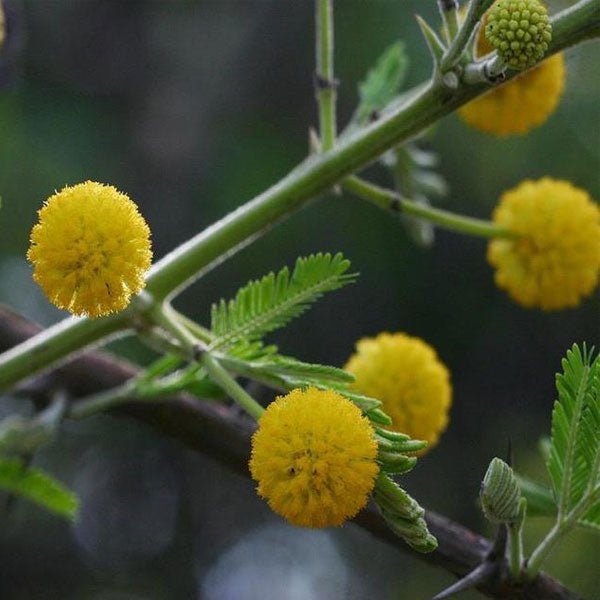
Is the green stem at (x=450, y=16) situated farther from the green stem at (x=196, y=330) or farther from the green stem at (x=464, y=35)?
the green stem at (x=196, y=330)

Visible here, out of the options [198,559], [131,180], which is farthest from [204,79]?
[198,559]

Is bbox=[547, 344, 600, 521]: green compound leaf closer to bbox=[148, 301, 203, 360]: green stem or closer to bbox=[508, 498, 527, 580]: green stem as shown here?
bbox=[508, 498, 527, 580]: green stem

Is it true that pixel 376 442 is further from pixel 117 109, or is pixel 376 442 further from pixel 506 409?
pixel 117 109

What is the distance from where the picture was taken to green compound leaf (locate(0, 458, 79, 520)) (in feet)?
7.36

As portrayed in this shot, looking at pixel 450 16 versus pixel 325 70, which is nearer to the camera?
pixel 450 16

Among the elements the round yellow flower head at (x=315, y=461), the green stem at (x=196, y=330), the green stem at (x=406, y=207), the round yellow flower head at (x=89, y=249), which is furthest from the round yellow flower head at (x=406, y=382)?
the round yellow flower head at (x=89, y=249)

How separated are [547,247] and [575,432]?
78cm

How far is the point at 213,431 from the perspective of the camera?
6.73 ft

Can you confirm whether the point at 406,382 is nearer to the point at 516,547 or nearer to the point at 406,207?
the point at 406,207

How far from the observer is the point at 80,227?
149 centimetres

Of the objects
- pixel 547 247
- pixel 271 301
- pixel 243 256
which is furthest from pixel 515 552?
pixel 243 256

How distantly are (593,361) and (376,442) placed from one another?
310mm

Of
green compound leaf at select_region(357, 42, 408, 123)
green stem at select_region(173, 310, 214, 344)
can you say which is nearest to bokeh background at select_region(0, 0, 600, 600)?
green compound leaf at select_region(357, 42, 408, 123)

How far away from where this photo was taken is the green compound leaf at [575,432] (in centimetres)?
153
